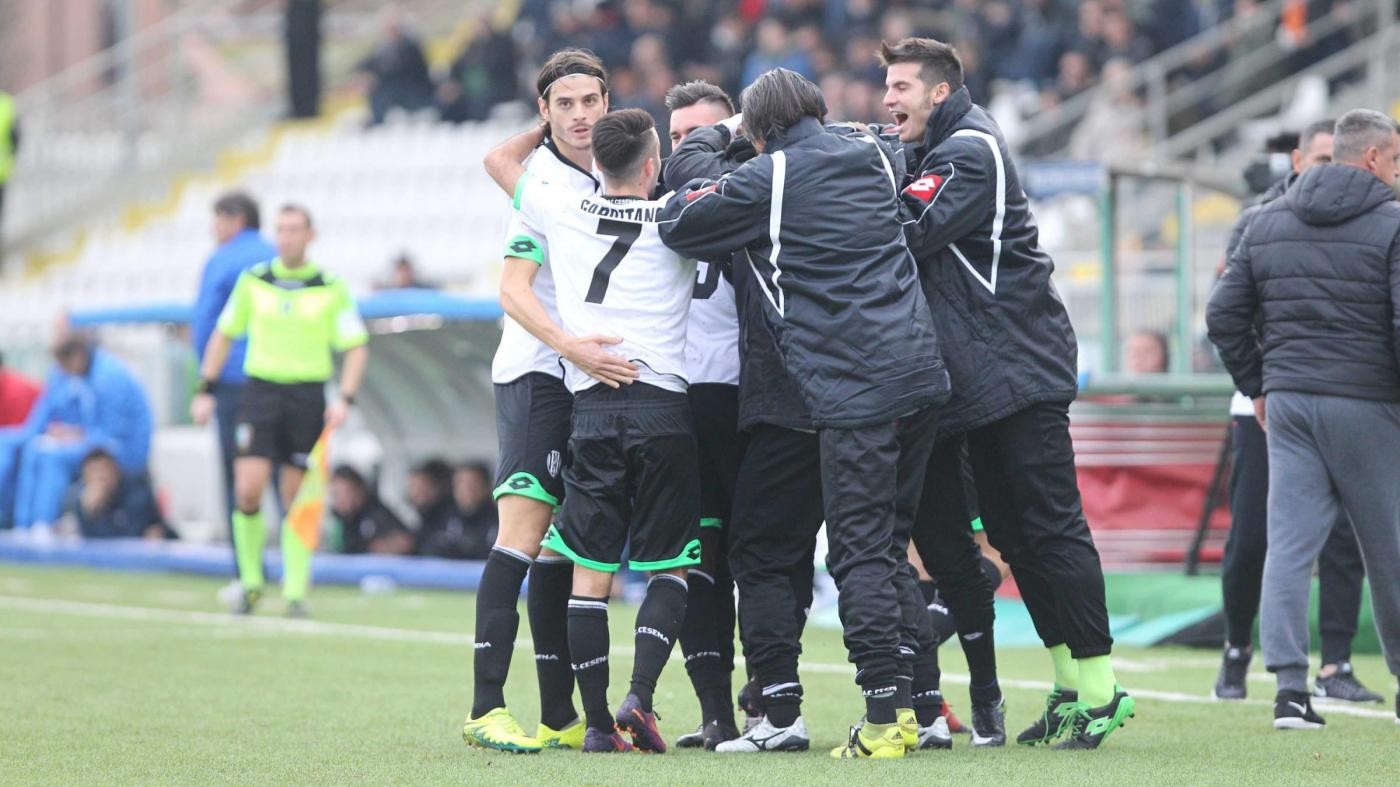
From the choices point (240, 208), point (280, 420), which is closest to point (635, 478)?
point (280, 420)

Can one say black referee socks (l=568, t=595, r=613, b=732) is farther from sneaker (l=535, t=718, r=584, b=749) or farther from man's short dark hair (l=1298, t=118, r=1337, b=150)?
man's short dark hair (l=1298, t=118, r=1337, b=150)

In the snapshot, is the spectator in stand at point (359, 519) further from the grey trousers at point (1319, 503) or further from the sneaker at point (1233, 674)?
the grey trousers at point (1319, 503)

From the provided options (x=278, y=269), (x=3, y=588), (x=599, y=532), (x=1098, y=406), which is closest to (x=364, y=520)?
(x=3, y=588)

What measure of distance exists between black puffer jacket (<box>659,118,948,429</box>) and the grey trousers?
4.98 ft

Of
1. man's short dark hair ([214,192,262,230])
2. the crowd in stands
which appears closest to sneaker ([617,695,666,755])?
man's short dark hair ([214,192,262,230])

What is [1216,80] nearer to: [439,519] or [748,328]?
[439,519]

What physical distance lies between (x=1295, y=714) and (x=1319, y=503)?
2.24 feet

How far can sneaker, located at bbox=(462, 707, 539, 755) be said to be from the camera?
653 centimetres

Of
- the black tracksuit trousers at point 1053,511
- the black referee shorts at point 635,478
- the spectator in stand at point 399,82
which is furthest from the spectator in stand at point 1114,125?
the black referee shorts at point 635,478

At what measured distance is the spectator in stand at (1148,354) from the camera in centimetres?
1170

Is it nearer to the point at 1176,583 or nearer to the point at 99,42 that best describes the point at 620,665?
the point at 1176,583

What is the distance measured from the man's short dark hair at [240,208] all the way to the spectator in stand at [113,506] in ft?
13.1

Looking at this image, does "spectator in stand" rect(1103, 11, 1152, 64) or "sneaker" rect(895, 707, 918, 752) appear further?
"spectator in stand" rect(1103, 11, 1152, 64)

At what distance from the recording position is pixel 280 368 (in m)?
11.8
